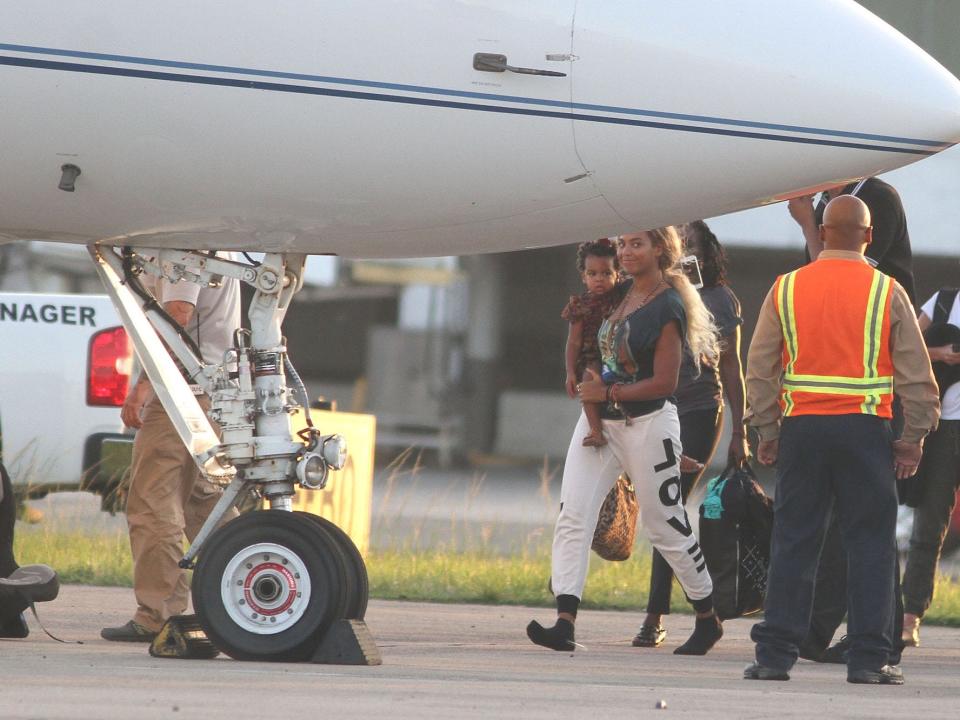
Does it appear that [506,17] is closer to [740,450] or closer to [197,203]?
[197,203]

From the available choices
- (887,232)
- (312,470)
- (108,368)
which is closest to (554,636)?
(312,470)

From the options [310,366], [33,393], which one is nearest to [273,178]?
[33,393]

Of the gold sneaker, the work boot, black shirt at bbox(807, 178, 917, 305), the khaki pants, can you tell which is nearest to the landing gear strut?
the khaki pants

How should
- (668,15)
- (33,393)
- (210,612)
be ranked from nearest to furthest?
(668,15)
(210,612)
(33,393)

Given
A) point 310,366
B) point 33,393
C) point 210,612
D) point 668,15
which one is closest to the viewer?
point 668,15

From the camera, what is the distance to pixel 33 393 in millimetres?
10930

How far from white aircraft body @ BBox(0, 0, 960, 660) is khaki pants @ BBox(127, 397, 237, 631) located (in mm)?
1142

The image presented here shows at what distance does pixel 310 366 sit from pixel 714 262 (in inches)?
652

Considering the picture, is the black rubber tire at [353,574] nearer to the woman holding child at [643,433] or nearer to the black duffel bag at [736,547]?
the woman holding child at [643,433]

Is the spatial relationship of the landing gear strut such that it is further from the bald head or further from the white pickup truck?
the white pickup truck

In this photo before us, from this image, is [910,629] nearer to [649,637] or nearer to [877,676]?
[649,637]

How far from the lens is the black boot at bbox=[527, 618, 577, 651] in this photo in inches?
274

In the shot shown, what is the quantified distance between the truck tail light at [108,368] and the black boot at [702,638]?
4876mm

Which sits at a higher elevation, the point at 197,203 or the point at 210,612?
the point at 197,203
